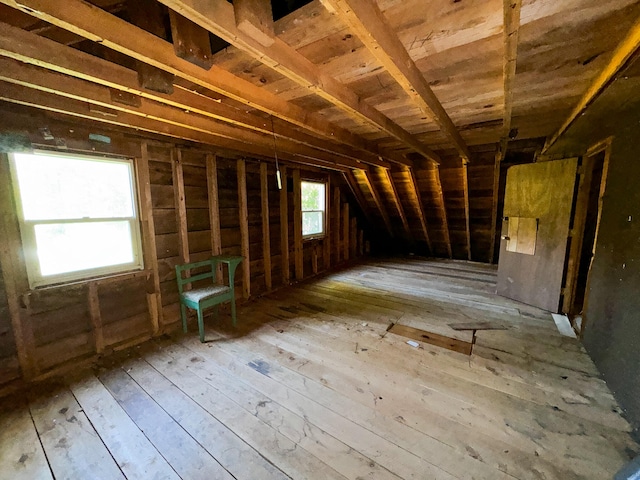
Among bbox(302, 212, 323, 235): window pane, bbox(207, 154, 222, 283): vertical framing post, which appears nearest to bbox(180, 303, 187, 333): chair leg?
bbox(207, 154, 222, 283): vertical framing post

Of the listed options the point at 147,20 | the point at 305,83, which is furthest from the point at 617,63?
the point at 147,20

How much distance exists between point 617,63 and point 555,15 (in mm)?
565

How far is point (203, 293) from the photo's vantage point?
2.63 meters

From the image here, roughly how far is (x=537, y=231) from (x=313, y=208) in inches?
135

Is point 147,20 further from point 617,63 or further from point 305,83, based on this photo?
point 617,63

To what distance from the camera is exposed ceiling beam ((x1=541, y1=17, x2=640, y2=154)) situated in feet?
3.77

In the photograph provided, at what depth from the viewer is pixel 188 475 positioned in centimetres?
129

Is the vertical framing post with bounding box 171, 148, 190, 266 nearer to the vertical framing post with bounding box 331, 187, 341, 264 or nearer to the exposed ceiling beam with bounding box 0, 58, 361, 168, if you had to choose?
the exposed ceiling beam with bounding box 0, 58, 361, 168

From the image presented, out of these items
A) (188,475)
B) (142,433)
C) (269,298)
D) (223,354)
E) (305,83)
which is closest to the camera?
(188,475)

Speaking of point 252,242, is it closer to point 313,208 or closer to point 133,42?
point 313,208

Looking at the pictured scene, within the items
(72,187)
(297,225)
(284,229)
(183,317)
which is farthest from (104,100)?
(297,225)

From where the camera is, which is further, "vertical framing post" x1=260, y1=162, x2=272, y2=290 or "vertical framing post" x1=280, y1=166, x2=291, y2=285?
"vertical framing post" x1=280, y1=166, x2=291, y2=285

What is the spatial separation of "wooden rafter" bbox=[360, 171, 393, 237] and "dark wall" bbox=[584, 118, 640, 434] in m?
3.25

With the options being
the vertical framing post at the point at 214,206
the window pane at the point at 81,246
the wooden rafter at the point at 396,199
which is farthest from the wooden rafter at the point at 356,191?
the window pane at the point at 81,246
